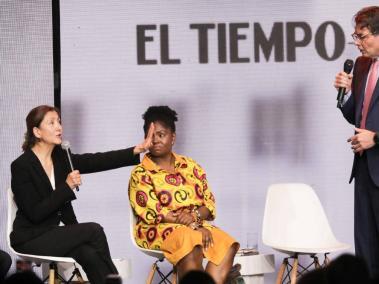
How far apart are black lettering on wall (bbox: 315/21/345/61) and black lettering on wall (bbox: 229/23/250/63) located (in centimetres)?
53

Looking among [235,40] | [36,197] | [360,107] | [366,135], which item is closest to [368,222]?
[366,135]

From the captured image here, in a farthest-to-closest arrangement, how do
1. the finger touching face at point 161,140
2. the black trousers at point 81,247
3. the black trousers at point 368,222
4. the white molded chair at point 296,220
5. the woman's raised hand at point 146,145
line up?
the white molded chair at point 296,220, the finger touching face at point 161,140, the woman's raised hand at point 146,145, the black trousers at point 81,247, the black trousers at point 368,222

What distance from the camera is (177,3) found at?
6.19 metres

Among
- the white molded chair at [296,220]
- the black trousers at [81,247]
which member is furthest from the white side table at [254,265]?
the black trousers at [81,247]

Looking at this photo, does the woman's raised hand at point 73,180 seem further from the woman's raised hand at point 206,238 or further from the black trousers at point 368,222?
the black trousers at point 368,222

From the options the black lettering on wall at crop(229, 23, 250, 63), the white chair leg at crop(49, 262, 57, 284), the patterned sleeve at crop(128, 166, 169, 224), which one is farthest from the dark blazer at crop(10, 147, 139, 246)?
the black lettering on wall at crop(229, 23, 250, 63)

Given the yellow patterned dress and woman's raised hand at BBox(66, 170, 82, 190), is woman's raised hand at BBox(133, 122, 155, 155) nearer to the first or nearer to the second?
the yellow patterned dress

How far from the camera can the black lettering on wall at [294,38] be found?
6160 mm

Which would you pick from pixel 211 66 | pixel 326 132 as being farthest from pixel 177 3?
pixel 326 132

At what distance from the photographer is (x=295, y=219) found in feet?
18.2

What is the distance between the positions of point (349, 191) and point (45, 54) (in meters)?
2.44

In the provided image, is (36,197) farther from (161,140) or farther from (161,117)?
(161,117)

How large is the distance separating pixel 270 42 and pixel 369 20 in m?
2.08

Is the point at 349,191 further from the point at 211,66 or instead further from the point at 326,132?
the point at 211,66
